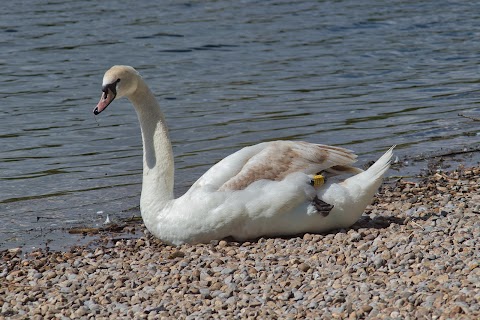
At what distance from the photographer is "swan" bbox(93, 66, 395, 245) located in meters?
7.95

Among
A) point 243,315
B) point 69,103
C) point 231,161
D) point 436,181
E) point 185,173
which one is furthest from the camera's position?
point 69,103

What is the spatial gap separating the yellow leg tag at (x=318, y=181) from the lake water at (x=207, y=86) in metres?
2.41

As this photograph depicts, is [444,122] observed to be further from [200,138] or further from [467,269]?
[467,269]

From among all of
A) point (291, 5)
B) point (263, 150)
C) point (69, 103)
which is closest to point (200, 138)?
point (69, 103)

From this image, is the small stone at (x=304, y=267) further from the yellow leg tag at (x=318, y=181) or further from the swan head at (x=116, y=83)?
the swan head at (x=116, y=83)

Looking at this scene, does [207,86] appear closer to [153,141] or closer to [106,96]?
[153,141]

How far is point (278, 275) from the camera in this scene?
22.9 ft

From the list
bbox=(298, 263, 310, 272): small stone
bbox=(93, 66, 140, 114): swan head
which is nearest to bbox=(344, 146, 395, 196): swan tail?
bbox=(298, 263, 310, 272): small stone

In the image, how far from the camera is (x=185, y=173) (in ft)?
37.2

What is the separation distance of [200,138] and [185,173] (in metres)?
1.62

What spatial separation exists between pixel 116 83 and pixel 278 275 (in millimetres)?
2419

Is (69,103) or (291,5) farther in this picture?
(291,5)

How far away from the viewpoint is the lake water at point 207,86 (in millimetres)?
11359

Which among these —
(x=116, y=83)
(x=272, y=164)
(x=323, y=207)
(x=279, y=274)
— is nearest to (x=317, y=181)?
(x=323, y=207)
